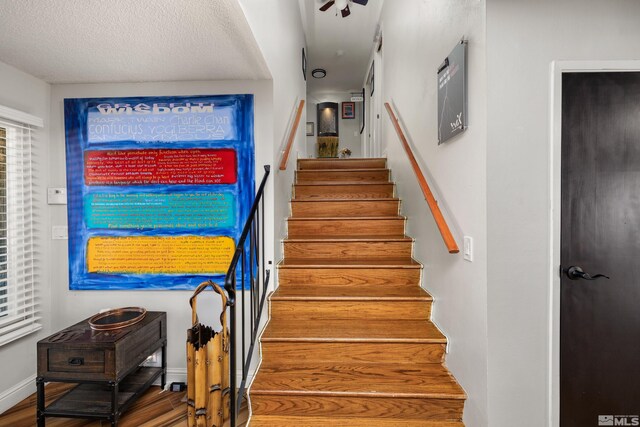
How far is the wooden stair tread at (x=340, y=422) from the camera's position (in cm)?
167

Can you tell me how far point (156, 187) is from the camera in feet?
7.93

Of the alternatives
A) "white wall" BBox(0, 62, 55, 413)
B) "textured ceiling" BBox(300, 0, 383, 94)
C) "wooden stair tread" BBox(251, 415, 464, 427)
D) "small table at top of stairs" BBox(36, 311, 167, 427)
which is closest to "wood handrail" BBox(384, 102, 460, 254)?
"wooden stair tread" BBox(251, 415, 464, 427)

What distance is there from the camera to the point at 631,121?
57.1 inches

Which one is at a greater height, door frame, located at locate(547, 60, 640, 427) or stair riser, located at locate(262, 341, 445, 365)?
door frame, located at locate(547, 60, 640, 427)

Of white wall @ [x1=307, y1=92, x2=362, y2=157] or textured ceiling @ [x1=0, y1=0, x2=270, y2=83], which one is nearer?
textured ceiling @ [x1=0, y1=0, x2=270, y2=83]

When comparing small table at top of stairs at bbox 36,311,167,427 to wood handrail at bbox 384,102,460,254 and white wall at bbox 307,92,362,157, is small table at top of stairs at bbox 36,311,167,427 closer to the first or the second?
wood handrail at bbox 384,102,460,254

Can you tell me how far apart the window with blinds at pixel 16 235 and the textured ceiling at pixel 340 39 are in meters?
3.63

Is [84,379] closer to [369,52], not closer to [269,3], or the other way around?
[269,3]

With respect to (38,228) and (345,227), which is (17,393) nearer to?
(38,228)

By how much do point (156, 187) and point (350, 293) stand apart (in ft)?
5.55

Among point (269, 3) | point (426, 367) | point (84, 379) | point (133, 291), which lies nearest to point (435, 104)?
point (269, 3)

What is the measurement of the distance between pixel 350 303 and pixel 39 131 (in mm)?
2691

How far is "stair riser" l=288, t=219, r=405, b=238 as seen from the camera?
295 cm

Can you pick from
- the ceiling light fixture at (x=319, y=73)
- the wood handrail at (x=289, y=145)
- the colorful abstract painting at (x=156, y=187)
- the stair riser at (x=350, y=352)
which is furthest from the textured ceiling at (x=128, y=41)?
the ceiling light fixture at (x=319, y=73)
